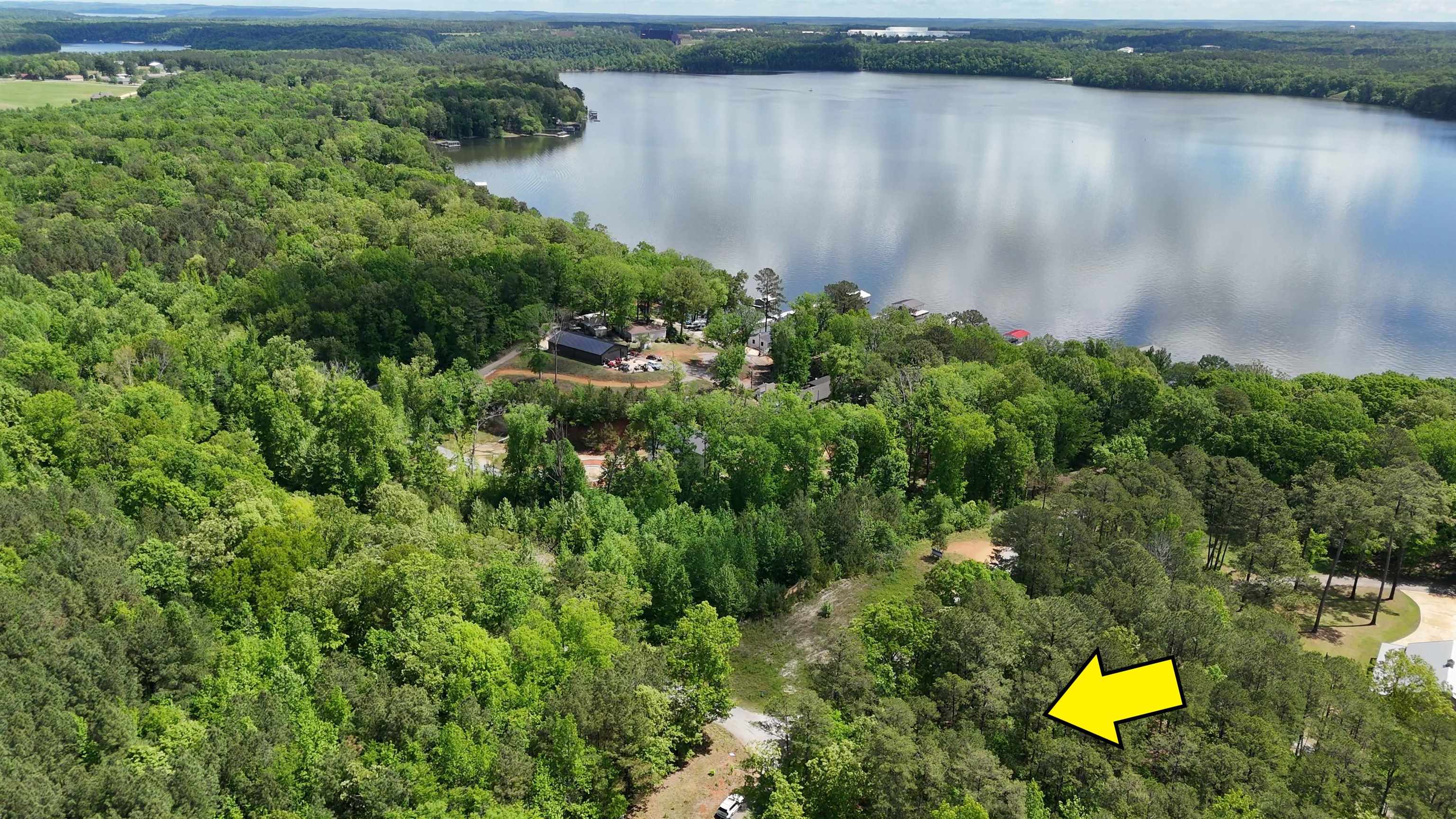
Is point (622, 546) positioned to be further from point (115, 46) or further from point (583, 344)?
point (115, 46)

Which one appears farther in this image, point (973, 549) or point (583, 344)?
point (583, 344)

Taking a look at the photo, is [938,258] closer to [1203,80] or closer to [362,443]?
[362,443]

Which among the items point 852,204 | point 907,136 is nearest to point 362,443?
point 852,204

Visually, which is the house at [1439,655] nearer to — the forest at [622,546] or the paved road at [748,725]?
the forest at [622,546]

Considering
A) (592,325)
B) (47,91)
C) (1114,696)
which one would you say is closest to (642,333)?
(592,325)

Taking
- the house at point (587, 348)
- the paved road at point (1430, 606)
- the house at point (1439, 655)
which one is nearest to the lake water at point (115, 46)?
the house at point (587, 348)

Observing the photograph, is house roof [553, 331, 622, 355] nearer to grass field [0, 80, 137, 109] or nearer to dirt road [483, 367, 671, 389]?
dirt road [483, 367, 671, 389]
